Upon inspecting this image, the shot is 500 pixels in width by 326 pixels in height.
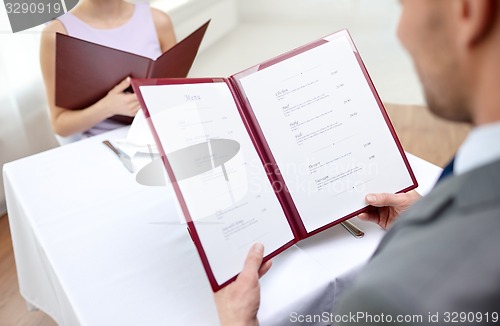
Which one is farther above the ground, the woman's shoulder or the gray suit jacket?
the woman's shoulder

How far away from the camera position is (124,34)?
160 cm

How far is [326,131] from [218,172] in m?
0.23

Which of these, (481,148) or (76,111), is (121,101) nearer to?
(76,111)

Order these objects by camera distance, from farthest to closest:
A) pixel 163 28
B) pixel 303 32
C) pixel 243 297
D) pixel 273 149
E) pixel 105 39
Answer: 1. pixel 303 32
2. pixel 163 28
3. pixel 105 39
4. pixel 273 149
5. pixel 243 297

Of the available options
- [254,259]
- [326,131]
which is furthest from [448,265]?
→ [326,131]

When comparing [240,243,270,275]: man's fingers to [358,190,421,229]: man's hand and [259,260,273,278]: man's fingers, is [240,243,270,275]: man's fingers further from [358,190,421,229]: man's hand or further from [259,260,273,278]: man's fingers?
[358,190,421,229]: man's hand

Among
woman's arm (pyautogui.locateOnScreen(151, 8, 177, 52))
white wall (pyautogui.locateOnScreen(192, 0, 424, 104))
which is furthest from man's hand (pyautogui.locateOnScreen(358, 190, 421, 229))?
white wall (pyautogui.locateOnScreen(192, 0, 424, 104))

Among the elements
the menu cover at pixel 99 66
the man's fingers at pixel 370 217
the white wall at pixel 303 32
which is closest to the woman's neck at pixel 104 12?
the menu cover at pixel 99 66

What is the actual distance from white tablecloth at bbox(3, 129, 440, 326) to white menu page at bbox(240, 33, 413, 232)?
3.2 inches

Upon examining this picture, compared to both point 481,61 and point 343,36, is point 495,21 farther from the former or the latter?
point 343,36

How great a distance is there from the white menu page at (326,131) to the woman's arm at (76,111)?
0.58m

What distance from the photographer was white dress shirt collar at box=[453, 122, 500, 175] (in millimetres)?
451

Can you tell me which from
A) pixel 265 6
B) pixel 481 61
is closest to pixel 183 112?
pixel 481 61

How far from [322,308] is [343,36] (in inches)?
19.8
